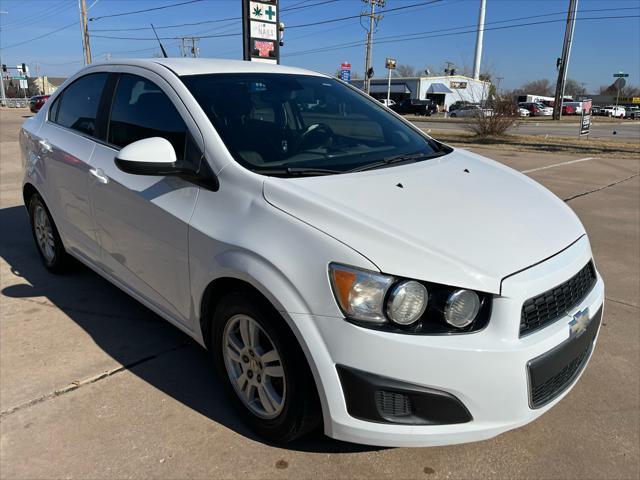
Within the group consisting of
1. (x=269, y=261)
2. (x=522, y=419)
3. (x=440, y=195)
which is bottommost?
(x=522, y=419)

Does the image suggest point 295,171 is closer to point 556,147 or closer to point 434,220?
point 434,220

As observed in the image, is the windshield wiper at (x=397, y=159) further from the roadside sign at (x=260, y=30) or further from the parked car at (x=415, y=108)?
the parked car at (x=415, y=108)

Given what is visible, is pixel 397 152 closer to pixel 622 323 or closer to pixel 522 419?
pixel 522 419

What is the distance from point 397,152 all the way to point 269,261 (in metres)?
1.34

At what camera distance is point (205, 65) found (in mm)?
3186

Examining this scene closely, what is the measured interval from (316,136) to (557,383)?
1766 millimetres

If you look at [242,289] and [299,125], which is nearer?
[242,289]

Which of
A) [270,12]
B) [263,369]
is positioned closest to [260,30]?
[270,12]

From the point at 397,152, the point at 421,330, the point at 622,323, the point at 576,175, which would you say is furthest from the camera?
the point at 576,175

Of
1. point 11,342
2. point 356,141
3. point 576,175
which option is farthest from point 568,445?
point 576,175

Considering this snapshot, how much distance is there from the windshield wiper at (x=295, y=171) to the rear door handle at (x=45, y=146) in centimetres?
226

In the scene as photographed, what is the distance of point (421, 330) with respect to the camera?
1928mm

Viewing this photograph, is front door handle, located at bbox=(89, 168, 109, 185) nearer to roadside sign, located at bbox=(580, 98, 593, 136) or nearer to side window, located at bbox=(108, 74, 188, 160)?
side window, located at bbox=(108, 74, 188, 160)

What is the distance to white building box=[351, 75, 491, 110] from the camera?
75.0 m
